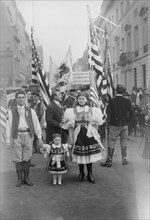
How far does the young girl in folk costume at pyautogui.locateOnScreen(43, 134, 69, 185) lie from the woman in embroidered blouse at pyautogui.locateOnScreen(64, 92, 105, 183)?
181mm

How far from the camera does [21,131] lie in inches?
202

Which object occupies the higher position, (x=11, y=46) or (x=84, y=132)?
(x=11, y=46)

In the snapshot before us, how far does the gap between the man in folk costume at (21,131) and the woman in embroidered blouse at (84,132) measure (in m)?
0.54

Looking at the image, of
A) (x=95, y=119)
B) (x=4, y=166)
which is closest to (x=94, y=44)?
(x=95, y=119)

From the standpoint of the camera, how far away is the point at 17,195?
465cm

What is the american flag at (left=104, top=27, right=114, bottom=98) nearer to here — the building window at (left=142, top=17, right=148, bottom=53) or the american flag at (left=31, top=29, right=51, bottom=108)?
the american flag at (left=31, top=29, right=51, bottom=108)

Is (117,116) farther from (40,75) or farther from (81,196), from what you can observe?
(81,196)

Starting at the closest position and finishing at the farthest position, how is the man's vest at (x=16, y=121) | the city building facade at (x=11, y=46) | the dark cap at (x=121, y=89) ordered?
the city building facade at (x=11, y=46) < the man's vest at (x=16, y=121) < the dark cap at (x=121, y=89)

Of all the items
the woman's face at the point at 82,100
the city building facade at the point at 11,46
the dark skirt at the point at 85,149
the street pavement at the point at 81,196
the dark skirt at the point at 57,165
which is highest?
the city building facade at the point at 11,46

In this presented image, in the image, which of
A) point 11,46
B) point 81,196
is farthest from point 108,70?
point 11,46

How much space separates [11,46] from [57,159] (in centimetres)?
234

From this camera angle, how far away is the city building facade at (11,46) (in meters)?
3.20

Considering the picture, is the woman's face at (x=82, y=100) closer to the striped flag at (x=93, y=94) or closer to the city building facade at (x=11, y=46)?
the striped flag at (x=93, y=94)

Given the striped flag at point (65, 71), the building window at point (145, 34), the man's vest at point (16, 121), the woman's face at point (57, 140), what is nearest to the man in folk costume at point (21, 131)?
the man's vest at point (16, 121)
